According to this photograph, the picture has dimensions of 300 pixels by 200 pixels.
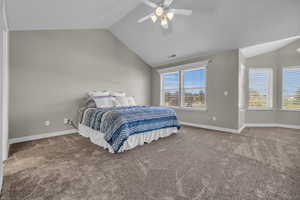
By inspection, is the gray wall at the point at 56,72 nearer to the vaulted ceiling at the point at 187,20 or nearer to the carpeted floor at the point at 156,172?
the vaulted ceiling at the point at 187,20

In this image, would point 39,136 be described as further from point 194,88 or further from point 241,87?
point 241,87

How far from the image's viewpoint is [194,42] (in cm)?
409

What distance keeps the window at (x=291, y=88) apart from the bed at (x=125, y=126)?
4.11 m

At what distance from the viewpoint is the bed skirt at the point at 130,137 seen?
8.97 ft

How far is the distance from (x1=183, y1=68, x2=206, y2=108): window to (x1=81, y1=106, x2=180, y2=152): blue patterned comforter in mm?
1695

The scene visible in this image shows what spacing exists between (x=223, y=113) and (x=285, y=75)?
2.73 meters

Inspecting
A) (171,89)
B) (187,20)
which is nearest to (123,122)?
(187,20)

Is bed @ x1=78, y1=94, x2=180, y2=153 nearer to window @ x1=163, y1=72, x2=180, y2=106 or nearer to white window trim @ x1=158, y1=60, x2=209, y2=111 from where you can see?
white window trim @ x1=158, y1=60, x2=209, y2=111

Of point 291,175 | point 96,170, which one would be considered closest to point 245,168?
point 291,175

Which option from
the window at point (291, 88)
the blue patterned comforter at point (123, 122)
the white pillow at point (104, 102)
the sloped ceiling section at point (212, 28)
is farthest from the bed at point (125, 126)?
the window at point (291, 88)

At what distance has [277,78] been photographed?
478 centimetres

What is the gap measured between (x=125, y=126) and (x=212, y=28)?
3.20 m

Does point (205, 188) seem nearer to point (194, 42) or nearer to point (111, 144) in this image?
point (111, 144)

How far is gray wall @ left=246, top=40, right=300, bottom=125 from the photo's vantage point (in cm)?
454
